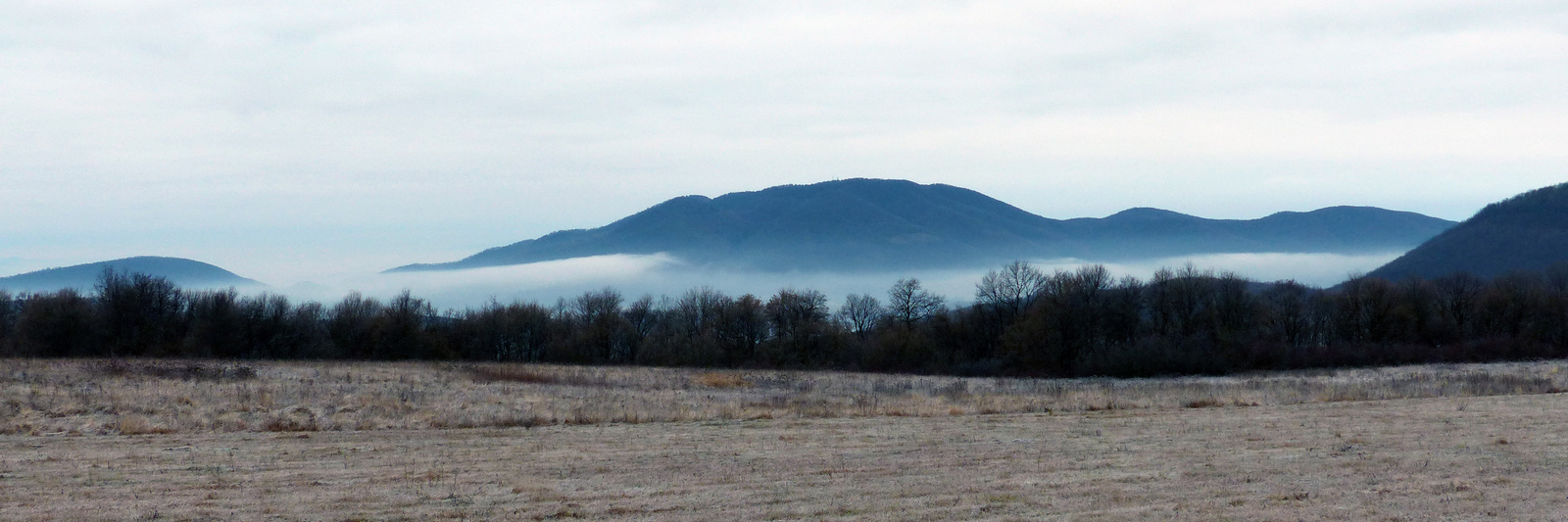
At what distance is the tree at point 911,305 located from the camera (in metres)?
92.6

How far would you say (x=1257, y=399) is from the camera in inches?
1141

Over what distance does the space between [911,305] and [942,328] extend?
10.5 meters

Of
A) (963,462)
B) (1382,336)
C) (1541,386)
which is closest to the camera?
(963,462)

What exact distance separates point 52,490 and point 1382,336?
278ft

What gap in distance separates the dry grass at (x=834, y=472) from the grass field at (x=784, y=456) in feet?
0.23

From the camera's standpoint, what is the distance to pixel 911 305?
94750 mm

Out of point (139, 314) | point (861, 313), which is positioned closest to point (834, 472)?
point (139, 314)

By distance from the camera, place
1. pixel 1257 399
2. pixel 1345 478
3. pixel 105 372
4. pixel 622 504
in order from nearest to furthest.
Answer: pixel 622 504 → pixel 1345 478 → pixel 1257 399 → pixel 105 372

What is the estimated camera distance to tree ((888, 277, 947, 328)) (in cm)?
9262

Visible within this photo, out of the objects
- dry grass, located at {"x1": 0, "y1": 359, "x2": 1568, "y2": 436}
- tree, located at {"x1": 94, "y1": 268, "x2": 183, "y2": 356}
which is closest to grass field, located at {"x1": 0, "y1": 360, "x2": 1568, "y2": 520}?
dry grass, located at {"x1": 0, "y1": 359, "x2": 1568, "y2": 436}

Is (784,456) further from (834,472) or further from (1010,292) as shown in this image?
(1010,292)

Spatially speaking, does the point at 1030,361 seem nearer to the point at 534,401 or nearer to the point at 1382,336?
the point at 1382,336

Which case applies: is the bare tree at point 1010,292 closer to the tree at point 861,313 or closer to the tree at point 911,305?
the tree at point 911,305

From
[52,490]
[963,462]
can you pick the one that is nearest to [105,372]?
[52,490]
